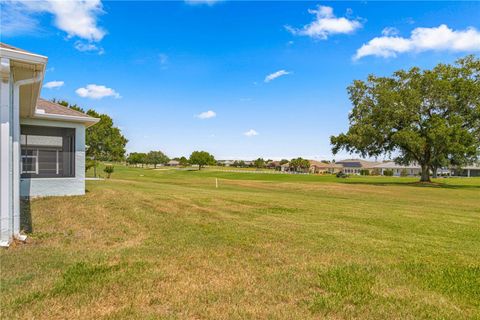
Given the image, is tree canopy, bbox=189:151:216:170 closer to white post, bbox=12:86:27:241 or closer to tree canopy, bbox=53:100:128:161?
tree canopy, bbox=53:100:128:161

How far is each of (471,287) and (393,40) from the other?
21.7 metres

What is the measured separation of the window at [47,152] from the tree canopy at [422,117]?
3075 cm

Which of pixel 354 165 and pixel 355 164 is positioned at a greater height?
pixel 355 164

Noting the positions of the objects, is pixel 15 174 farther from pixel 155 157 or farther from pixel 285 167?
pixel 285 167

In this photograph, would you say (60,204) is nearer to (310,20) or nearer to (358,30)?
(310,20)

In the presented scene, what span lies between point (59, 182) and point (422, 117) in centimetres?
3714

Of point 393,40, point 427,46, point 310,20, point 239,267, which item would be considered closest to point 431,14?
point 427,46

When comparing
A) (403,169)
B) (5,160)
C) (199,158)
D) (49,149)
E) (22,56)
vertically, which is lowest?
(403,169)

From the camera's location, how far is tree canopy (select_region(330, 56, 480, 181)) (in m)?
31.5

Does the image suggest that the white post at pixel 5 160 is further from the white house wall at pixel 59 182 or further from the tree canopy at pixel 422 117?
the tree canopy at pixel 422 117

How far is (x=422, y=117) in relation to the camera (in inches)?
1372

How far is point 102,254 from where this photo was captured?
17.0ft

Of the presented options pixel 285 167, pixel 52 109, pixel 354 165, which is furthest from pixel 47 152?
pixel 354 165

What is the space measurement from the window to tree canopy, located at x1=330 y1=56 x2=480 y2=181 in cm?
3075
